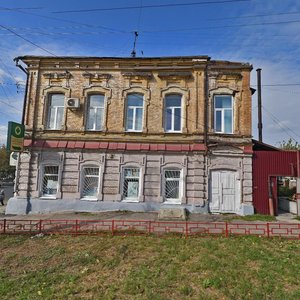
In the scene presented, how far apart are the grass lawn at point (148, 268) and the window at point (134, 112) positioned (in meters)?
6.30

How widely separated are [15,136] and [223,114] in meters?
10.0

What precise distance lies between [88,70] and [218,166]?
8123 millimetres

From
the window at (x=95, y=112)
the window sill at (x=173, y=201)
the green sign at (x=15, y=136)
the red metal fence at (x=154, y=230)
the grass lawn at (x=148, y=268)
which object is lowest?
the grass lawn at (x=148, y=268)

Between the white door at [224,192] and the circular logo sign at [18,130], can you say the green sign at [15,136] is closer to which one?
the circular logo sign at [18,130]

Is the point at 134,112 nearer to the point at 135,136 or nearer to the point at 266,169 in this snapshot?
the point at 135,136

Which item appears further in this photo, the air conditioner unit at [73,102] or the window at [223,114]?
the air conditioner unit at [73,102]

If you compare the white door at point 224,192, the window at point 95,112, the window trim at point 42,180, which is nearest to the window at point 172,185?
the white door at point 224,192

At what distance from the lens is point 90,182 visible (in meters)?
12.2

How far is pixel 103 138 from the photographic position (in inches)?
481

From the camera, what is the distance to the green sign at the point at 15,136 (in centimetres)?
1127

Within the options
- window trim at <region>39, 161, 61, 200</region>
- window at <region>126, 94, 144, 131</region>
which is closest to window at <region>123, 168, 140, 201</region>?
window at <region>126, 94, 144, 131</region>

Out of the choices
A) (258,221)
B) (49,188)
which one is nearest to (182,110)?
(258,221)

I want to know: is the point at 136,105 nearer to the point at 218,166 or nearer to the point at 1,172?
the point at 218,166

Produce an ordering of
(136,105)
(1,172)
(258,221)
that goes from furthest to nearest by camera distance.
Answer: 1. (1,172)
2. (136,105)
3. (258,221)
